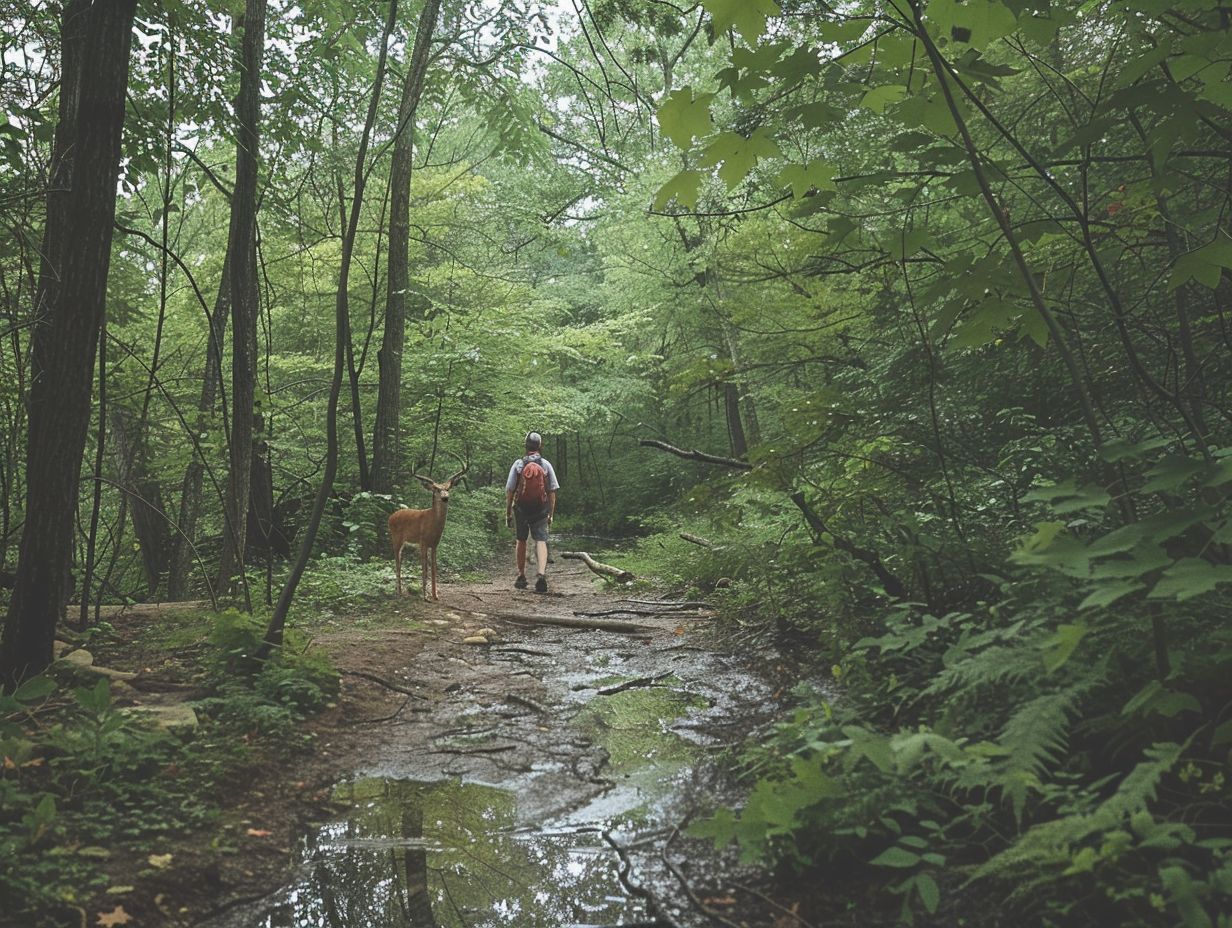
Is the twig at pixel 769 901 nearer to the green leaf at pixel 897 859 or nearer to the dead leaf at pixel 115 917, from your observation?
the green leaf at pixel 897 859

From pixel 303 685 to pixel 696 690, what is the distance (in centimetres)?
253

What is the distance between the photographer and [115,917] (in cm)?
250

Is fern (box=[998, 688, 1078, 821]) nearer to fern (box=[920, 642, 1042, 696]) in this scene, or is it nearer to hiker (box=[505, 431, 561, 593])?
fern (box=[920, 642, 1042, 696])

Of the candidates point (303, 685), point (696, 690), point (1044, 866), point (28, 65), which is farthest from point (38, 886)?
point (28, 65)

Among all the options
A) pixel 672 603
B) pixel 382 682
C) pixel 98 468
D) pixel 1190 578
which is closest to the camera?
pixel 1190 578

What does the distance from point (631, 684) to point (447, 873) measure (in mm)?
2745

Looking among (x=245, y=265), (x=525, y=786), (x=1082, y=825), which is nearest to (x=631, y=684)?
(x=525, y=786)

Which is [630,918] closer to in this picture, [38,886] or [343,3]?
[38,886]

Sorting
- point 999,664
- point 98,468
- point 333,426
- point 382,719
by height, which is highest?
point 333,426

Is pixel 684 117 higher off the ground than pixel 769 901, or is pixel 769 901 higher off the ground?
pixel 684 117

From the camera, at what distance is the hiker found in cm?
1039

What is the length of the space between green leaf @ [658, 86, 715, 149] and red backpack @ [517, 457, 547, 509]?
8253 mm

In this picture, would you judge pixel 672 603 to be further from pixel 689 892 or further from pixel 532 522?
pixel 689 892

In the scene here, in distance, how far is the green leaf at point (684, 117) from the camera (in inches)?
88.1
